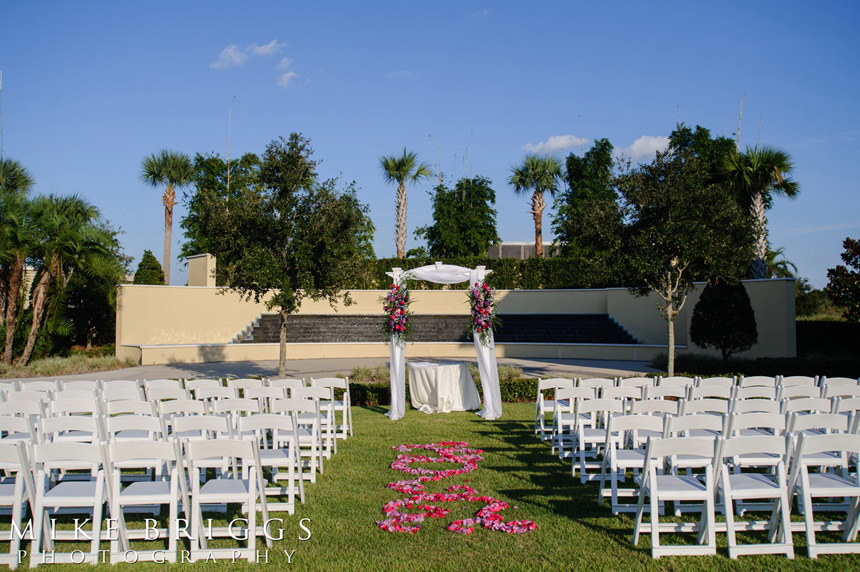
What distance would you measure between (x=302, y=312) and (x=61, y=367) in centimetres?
1063

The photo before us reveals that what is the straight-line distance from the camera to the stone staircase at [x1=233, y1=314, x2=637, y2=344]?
2667 cm

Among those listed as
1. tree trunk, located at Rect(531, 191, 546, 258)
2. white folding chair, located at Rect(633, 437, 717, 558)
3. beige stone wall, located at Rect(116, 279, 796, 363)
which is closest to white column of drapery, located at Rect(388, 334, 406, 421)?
white folding chair, located at Rect(633, 437, 717, 558)

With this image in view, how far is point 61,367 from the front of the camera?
1981cm

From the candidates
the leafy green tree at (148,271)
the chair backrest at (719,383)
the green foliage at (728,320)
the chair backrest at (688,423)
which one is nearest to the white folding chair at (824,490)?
the chair backrest at (688,423)

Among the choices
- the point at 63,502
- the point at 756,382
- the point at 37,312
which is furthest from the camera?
the point at 37,312

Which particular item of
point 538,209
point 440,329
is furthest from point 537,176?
point 440,329

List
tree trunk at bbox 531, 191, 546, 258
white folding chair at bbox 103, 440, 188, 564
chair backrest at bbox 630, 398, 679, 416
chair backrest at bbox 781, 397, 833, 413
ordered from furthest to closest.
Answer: tree trunk at bbox 531, 191, 546, 258 → chair backrest at bbox 630, 398, 679, 416 → chair backrest at bbox 781, 397, 833, 413 → white folding chair at bbox 103, 440, 188, 564

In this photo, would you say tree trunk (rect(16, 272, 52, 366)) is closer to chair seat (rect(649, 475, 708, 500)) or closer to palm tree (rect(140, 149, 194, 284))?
palm tree (rect(140, 149, 194, 284))

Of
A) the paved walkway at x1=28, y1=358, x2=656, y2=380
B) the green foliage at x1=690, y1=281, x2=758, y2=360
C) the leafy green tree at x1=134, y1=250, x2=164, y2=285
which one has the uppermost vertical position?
the leafy green tree at x1=134, y1=250, x2=164, y2=285

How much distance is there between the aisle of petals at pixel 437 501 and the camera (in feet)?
18.2

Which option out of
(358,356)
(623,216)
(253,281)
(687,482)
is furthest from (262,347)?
(687,482)

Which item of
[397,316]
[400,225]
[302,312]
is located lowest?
[397,316]

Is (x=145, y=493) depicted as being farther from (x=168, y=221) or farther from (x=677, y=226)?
(x=168, y=221)

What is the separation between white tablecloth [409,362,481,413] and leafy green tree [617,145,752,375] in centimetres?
503
